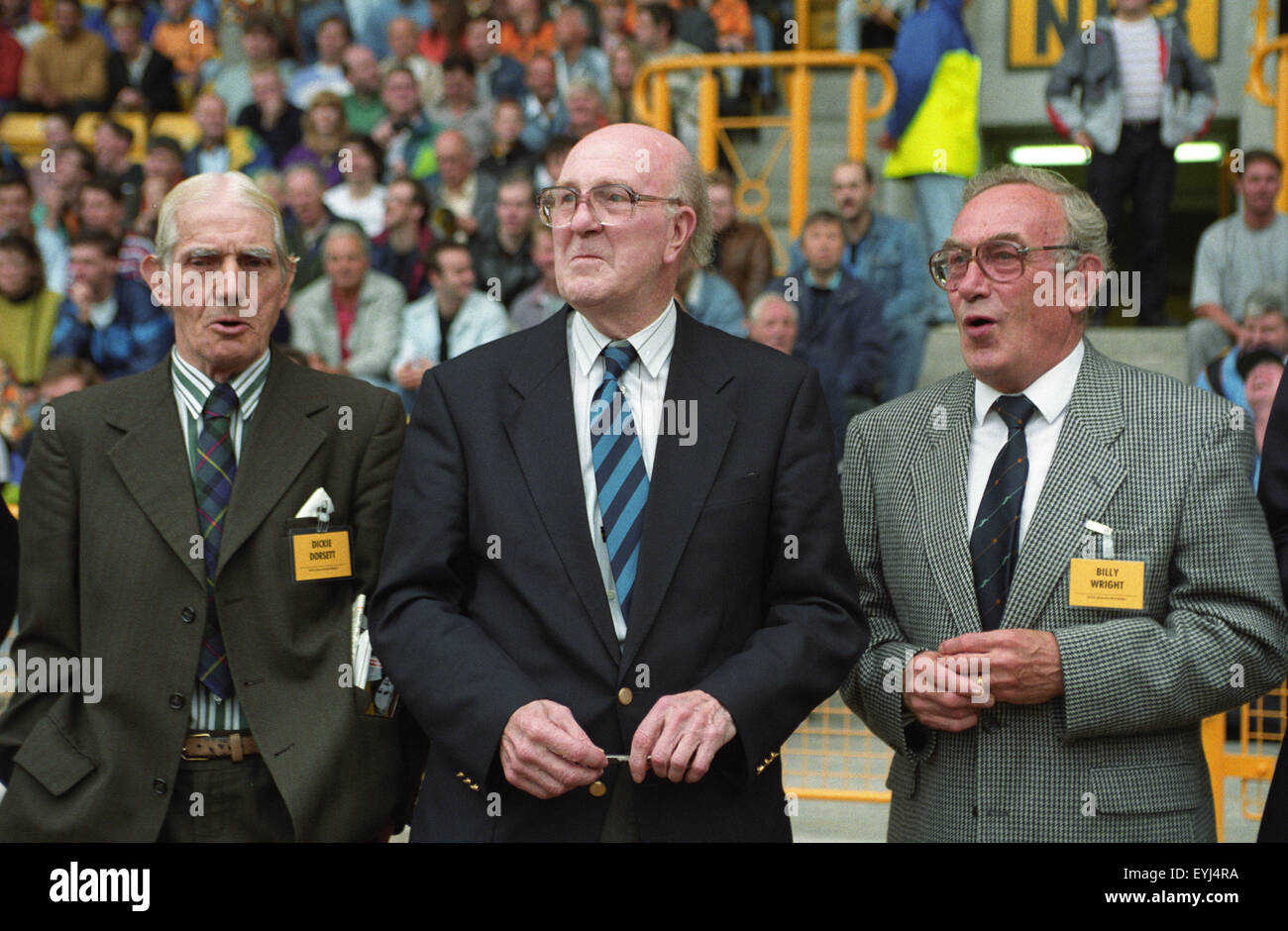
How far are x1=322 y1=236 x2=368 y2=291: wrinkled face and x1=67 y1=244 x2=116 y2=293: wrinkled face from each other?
52.6 inches

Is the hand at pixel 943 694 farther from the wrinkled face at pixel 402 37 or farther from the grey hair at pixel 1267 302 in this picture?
the wrinkled face at pixel 402 37

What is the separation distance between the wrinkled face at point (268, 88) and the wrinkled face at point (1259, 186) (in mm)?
6213

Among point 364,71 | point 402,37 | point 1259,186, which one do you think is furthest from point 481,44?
point 1259,186

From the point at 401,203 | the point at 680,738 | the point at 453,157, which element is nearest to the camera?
the point at 680,738

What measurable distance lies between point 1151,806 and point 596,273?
4.58ft

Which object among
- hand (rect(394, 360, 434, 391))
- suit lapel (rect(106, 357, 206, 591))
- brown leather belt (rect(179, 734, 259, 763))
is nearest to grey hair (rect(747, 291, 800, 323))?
hand (rect(394, 360, 434, 391))

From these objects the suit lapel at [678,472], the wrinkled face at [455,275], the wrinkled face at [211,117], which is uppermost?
the wrinkled face at [211,117]

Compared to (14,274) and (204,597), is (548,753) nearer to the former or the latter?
(204,597)

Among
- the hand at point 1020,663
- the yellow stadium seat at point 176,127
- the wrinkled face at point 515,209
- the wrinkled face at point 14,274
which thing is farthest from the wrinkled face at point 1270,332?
the yellow stadium seat at point 176,127

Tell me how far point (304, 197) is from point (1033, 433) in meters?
6.20

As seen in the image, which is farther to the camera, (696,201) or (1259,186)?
(1259,186)

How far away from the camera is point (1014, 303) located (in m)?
2.84

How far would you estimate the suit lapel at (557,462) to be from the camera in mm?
2543
